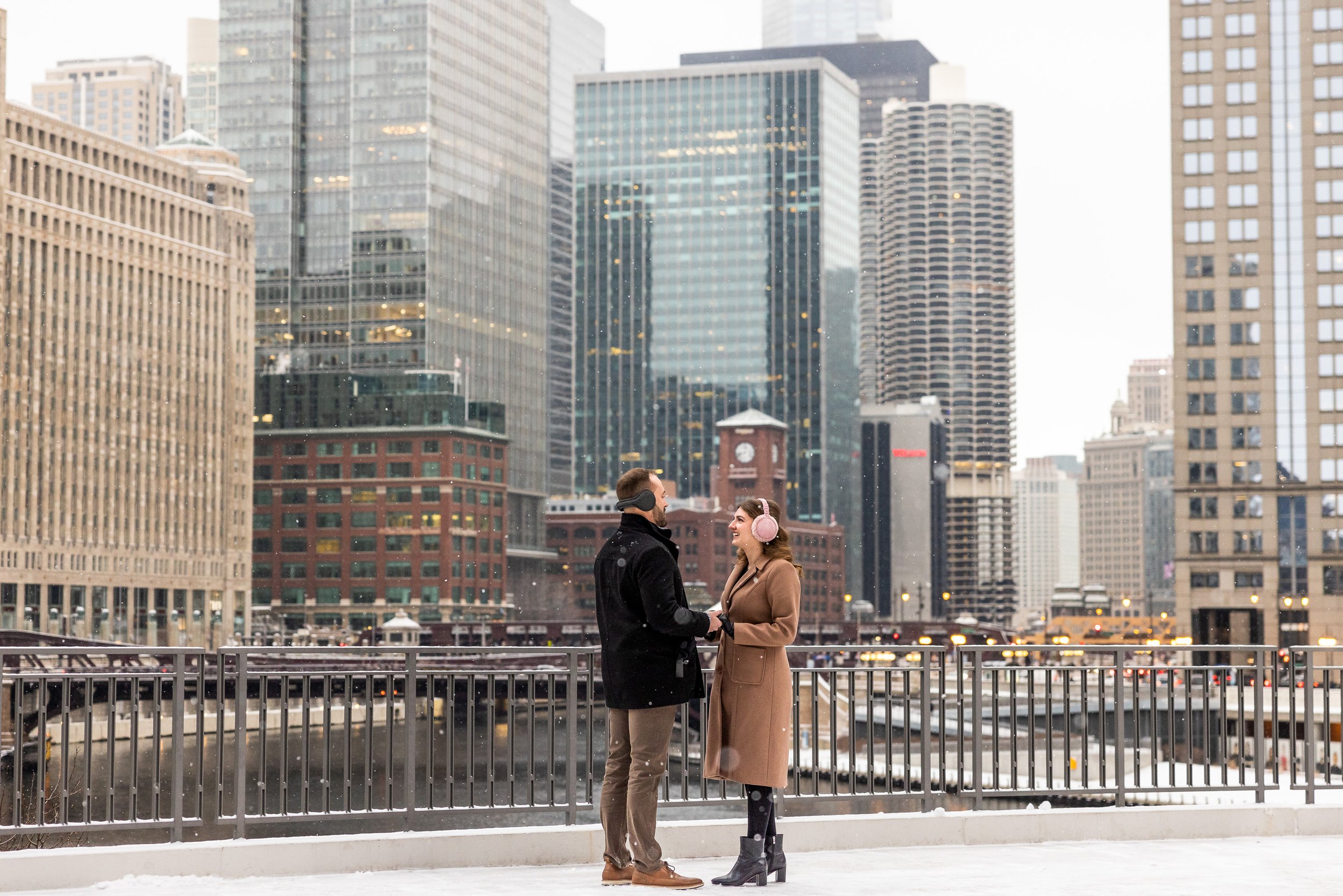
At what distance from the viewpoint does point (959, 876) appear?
1018cm

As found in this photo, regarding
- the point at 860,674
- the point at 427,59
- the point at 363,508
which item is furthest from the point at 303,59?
the point at 860,674

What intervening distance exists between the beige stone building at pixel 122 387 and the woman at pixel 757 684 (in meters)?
120

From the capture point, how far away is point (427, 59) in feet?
543

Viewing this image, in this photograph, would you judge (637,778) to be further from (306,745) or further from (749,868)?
(306,745)

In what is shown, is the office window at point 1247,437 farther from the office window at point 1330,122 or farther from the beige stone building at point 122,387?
the beige stone building at point 122,387

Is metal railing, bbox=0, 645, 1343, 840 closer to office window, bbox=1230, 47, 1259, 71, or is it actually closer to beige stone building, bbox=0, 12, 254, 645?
office window, bbox=1230, 47, 1259, 71

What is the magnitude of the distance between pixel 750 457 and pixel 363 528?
53421 mm

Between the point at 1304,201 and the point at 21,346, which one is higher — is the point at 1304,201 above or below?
above

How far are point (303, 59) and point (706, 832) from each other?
173 meters

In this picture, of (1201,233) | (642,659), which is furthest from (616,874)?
(1201,233)

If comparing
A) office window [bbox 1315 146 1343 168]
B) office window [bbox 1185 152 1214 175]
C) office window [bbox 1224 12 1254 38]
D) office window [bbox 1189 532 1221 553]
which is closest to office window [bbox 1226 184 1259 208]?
office window [bbox 1185 152 1214 175]

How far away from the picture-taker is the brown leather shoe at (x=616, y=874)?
31.9ft

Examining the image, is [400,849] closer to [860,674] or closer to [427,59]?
[860,674]

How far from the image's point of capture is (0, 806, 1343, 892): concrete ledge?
9.76m
